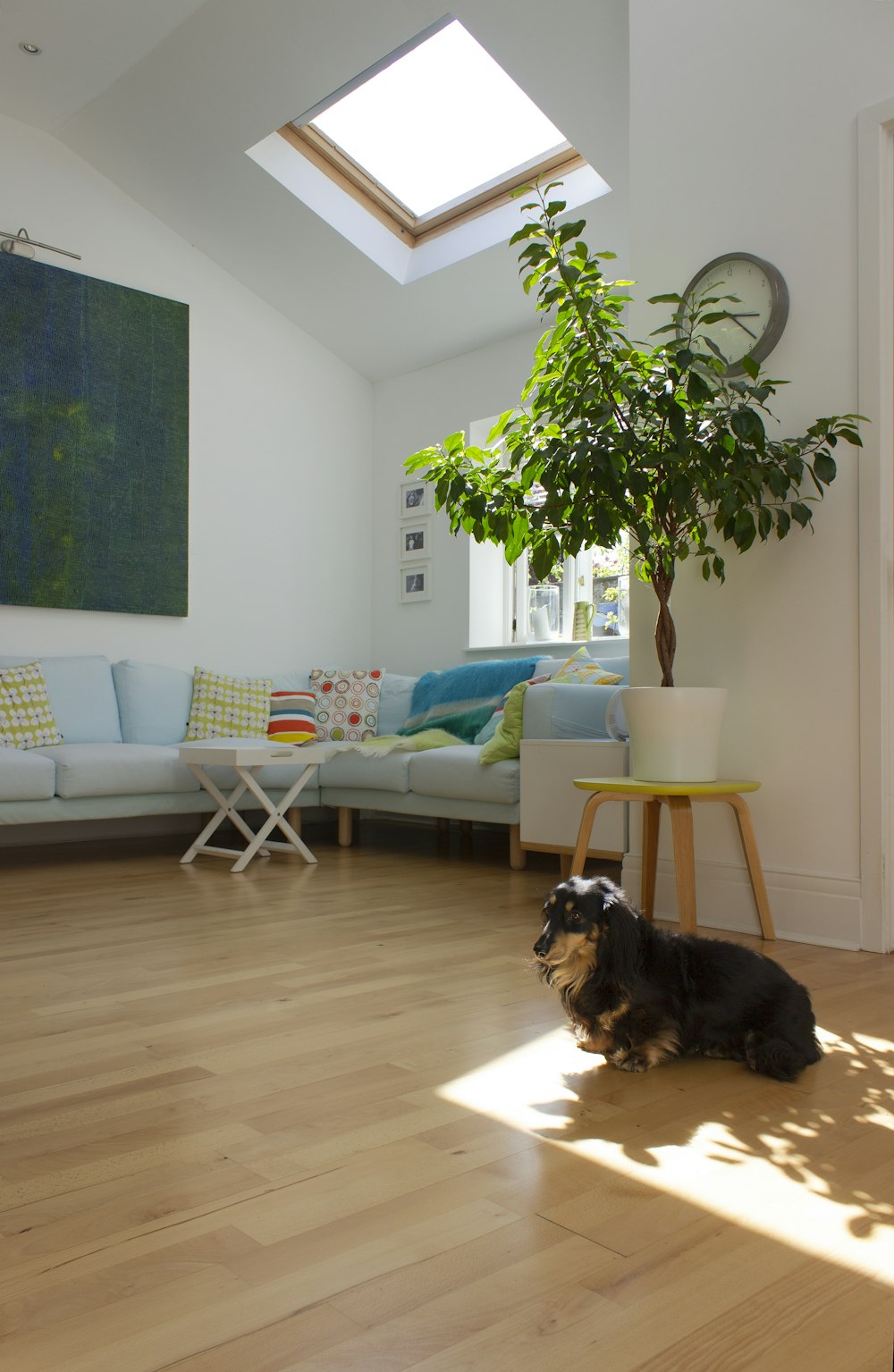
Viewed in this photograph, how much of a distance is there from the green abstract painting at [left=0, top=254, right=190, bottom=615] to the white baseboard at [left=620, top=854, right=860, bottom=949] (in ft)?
10.5

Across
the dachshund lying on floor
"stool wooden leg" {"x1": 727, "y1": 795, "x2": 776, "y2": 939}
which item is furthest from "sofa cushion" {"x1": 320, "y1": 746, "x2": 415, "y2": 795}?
the dachshund lying on floor

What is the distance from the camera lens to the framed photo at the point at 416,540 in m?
5.91

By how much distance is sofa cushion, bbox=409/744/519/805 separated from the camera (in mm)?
4004

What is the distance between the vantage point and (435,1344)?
3.08 feet

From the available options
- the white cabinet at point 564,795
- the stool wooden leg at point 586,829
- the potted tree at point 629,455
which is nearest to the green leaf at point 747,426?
the potted tree at point 629,455

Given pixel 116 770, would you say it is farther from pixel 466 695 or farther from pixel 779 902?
pixel 779 902

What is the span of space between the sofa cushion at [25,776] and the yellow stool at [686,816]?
2292 mm

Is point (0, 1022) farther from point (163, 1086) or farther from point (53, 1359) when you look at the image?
point (53, 1359)

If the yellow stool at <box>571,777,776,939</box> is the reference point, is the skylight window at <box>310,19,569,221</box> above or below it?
above

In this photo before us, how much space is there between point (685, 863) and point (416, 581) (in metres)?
3.64

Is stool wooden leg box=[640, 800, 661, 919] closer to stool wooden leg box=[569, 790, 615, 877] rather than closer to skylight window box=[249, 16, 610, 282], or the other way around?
stool wooden leg box=[569, 790, 615, 877]

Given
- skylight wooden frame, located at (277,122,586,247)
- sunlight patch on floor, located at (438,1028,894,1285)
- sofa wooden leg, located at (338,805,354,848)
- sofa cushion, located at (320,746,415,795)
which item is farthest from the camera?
sofa wooden leg, located at (338,805,354,848)

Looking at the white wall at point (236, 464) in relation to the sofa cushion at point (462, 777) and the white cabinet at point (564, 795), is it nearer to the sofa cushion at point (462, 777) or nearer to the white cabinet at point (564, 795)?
the sofa cushion at point (462, 777)

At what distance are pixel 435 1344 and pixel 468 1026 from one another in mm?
1021
